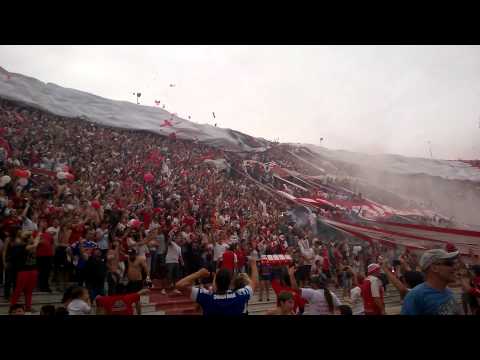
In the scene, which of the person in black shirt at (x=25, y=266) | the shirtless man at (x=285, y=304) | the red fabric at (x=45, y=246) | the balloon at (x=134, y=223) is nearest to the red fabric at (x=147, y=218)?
the balloon at (x=134, y=223)

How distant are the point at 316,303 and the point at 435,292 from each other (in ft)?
5.87

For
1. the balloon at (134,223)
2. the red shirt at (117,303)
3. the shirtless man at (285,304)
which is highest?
the balloon at (134,223)

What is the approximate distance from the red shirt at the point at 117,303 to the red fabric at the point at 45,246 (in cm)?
158

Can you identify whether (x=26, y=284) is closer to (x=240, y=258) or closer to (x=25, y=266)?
(x=25, y=266)

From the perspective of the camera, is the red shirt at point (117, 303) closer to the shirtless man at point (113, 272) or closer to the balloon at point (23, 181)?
the shirtless man at point (113, 272)

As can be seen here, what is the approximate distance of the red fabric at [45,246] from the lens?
212 inches

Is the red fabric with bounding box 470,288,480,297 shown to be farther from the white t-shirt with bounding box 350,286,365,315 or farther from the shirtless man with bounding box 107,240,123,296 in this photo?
the shirtless man with bounding box 107,240,123,296

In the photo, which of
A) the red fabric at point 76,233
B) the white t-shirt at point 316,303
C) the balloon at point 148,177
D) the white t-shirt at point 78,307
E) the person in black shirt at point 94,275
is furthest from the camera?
the balloon at point 148,177

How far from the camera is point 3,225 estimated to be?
5418mm

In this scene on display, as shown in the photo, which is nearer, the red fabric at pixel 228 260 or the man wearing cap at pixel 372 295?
the man wearing cap at pixel 372 295
